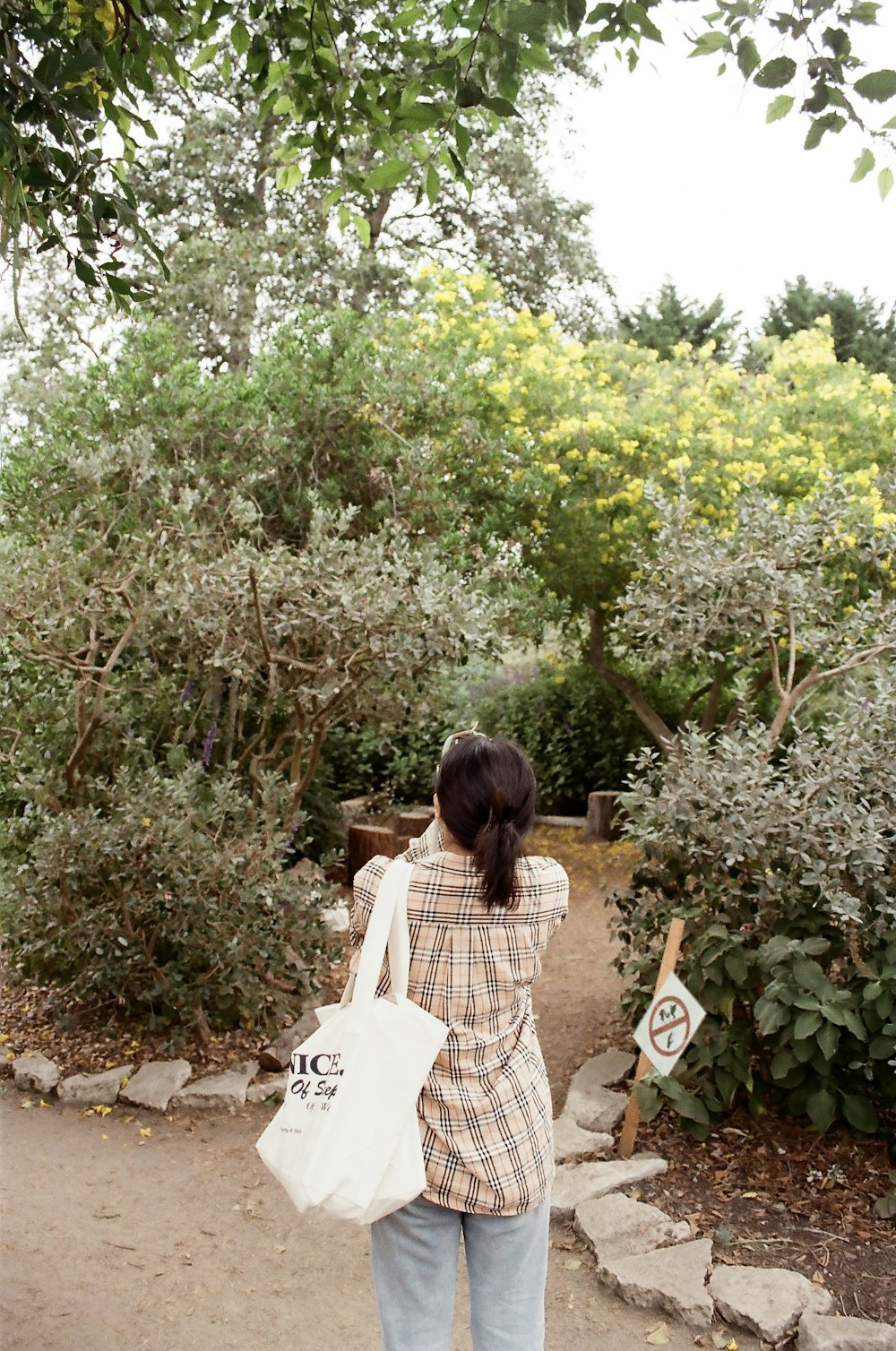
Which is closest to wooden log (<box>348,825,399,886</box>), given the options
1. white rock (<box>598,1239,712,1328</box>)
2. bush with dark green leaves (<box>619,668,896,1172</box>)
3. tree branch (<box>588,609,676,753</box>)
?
tree branch (<box>588,609,676,753</box>)

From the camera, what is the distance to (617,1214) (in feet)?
12.1

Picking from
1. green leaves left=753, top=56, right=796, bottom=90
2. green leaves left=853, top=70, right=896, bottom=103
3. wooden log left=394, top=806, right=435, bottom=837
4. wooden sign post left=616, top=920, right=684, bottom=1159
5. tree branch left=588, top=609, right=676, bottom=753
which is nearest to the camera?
green leaves left=853, top=70, right=896, bottom=103

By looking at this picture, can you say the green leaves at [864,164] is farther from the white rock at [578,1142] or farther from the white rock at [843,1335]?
the white rock at [578,1142]

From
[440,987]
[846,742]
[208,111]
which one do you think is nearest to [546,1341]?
[440,987]

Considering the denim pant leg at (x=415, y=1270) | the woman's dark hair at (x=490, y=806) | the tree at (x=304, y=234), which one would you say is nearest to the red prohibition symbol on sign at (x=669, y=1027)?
the denim pant leg at (x=415, y=1270)

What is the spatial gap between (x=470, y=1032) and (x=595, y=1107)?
271 centimetres

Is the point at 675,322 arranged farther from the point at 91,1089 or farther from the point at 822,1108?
the point at 822,1108

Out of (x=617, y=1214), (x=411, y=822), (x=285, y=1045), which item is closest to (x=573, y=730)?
(x=411, y=822)

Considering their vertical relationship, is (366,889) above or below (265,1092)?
above

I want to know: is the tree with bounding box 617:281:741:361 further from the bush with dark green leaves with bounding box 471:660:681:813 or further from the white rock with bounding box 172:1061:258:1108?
the white rock with bounding box 172:1061:258:1108

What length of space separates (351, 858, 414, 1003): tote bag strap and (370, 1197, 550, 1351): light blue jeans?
0.40 meters

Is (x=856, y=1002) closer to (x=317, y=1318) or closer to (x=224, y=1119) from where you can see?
(x=317, y=1318)

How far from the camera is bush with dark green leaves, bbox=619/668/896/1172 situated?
3.88 meters

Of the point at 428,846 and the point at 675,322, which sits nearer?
the point at 428,846
